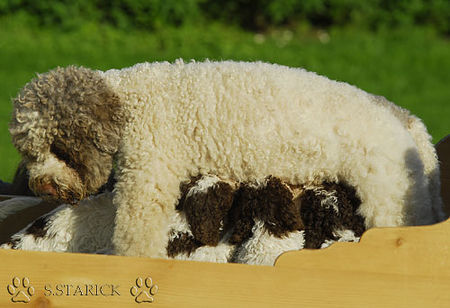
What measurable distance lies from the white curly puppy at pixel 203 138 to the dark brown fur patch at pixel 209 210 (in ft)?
0.22

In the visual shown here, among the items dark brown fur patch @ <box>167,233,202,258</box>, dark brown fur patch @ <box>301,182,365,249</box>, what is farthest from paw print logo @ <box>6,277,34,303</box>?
dark brown fur patch @ <box>301,182,365,249</box>

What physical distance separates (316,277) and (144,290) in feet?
Answer: 1.85

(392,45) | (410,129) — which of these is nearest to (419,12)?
(392,45)

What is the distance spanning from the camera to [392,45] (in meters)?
10.6

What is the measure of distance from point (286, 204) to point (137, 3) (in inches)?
338

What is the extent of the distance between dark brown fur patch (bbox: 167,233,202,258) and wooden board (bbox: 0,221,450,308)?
200 millimetres

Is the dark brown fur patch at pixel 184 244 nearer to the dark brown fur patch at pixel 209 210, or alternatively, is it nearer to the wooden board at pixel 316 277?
the dark brown fur patch at pixel 209 210

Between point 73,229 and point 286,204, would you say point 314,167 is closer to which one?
point 286,204

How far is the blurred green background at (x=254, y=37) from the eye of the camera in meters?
9.23

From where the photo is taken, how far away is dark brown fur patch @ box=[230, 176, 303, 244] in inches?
94.0

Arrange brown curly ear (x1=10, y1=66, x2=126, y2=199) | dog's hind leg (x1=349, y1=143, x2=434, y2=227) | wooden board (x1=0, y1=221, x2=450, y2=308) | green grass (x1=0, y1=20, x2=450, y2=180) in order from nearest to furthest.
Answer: wooden board (x1=0, y1=221, x2=450, y2=308), dog's hind leg (x1=349, y1=143, x2=434, y2=227), brown curly ear (x1=10, y1=66, x2=126, y2=199), green grass (x1=0, y1=20, x2=450, y2=180)

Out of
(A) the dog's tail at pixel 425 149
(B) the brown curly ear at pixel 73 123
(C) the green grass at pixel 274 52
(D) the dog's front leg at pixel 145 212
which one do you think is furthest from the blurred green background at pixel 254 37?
(D) the dog's front leg at pixel 145 212

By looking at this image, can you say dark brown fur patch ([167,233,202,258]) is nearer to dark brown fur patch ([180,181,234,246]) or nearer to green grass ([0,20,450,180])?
dark brown fur patch ([180,181,234,246])

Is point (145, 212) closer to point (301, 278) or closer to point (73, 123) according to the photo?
point (73, 123)
